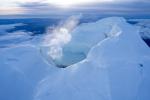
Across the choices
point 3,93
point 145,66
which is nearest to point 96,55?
point 145,66

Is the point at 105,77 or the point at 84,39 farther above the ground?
the point at 105,77

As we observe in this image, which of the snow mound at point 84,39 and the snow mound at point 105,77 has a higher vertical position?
the snow mound at point 105,77

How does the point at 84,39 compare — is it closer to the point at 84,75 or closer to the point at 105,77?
the point at 84,75

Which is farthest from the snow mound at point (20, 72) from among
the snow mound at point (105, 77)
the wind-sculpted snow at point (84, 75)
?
the snow mound at point (105, 77)

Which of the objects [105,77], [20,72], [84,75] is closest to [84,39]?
[20,72]

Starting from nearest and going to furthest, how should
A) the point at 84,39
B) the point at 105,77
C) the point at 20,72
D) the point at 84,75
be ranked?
the point at 105,77 < the point at 84,75 < the point at 20,72 < the point at 84,39

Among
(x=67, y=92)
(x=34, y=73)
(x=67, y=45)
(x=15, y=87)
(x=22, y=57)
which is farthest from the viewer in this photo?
(x=67, y=45)

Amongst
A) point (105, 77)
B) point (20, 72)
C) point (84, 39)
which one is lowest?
point (84, 39)

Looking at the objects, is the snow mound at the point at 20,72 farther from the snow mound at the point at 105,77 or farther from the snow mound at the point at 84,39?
the snow mound at the point at 84,39

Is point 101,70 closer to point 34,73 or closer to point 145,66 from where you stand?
point 145,66

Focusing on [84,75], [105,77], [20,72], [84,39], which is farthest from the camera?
[84,39]

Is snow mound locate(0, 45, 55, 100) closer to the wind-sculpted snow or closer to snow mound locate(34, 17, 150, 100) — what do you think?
the wind-sculpted snow
